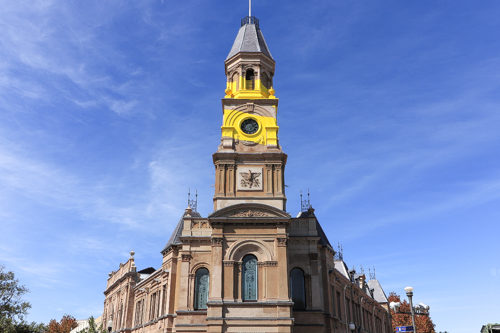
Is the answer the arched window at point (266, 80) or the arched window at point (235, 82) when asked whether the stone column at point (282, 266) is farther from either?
the arched window at point (266, 80)

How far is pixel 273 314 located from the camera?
3125 centimetres

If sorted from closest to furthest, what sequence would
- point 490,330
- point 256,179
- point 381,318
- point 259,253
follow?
point 490,330 < point 259,253 < point 256,179 < point 381,318

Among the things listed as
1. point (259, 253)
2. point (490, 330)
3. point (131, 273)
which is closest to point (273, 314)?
point (259, 253)

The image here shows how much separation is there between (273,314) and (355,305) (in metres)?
21.2

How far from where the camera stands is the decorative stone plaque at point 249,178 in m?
35.7

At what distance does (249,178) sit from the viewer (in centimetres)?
3594

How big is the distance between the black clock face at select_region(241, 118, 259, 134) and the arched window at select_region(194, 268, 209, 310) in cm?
1182

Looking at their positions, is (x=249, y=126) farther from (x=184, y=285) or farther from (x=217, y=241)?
(x=184, y=285)

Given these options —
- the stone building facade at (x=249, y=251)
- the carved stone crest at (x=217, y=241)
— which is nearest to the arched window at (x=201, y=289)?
the stone building facade at (x=249, y=251)

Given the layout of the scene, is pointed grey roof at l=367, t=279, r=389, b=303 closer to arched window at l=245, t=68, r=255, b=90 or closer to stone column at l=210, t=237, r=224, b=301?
arched window at l=245, t=68, r=255, b=90

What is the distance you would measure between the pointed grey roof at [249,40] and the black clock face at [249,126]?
7.05m

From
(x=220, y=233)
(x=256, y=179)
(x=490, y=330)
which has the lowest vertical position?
(x=490, y=330)

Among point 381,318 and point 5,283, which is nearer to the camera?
point 5,283

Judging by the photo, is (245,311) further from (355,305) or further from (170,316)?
(355,305)
